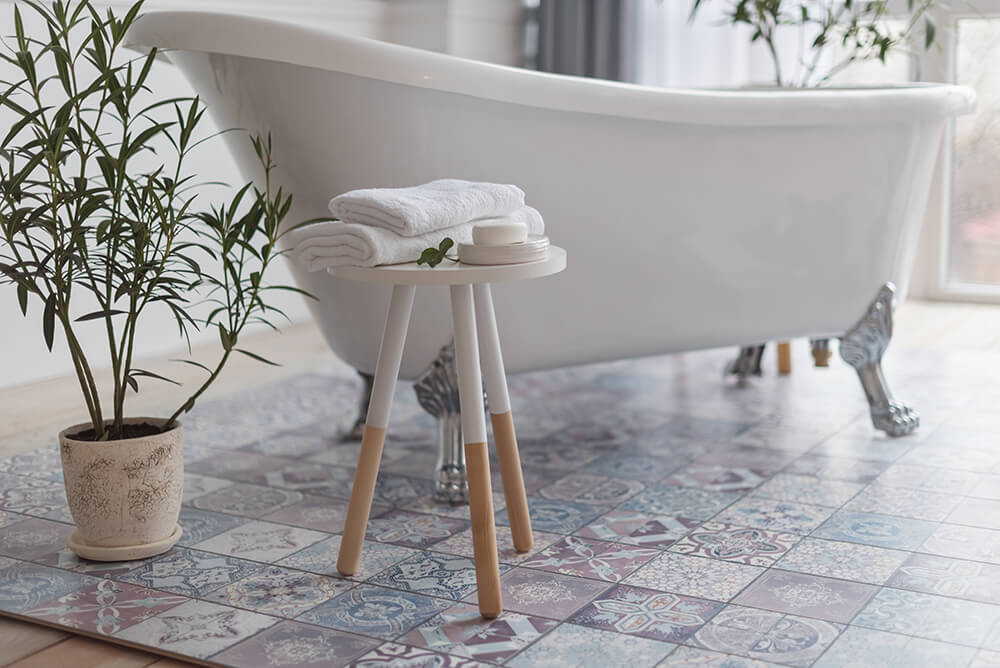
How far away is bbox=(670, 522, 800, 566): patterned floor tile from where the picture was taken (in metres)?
1.77

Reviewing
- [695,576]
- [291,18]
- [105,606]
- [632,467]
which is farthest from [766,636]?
[291,18]

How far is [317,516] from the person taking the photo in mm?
1990

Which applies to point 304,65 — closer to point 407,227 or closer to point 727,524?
point 407,227

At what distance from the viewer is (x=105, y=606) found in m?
1.60

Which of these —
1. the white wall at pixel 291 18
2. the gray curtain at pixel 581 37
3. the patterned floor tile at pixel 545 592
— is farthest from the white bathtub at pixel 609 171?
the gray curtain at pixel 581 37

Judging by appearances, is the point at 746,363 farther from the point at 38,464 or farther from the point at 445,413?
the point at 38,464

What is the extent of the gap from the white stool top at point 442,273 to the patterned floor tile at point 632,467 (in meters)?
0.76

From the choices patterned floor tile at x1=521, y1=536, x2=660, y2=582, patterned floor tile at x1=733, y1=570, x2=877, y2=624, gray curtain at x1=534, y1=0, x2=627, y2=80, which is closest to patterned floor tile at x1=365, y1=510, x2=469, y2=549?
patterned floor tile at x1=521, y1=536, x2=660, y2=582

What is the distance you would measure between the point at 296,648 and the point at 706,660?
515mm

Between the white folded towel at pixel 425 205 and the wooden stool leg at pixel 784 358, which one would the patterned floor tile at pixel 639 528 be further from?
the wooden stool leg at pixel 784 358

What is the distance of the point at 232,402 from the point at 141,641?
136 cm

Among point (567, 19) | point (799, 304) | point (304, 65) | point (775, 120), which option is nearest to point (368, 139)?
point (304, 65)

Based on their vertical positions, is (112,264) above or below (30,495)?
above

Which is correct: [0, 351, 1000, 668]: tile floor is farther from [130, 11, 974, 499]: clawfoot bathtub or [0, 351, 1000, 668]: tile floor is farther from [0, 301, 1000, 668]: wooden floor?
[130, 11, 974, 499]: clawfoot bathtub
